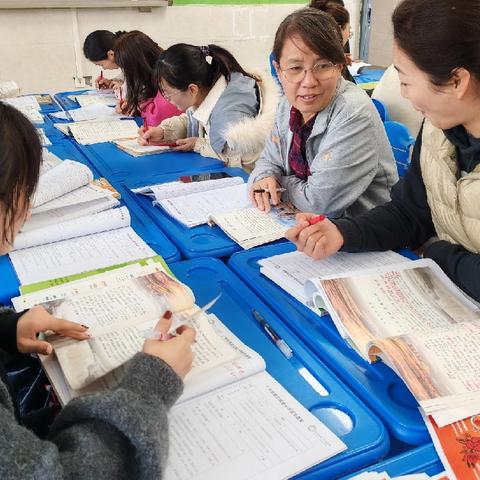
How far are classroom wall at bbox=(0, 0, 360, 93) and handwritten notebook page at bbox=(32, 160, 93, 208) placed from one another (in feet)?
8.18

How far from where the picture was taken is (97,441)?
573mm

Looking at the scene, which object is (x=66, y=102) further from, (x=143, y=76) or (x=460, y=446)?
(x=460, y=446)

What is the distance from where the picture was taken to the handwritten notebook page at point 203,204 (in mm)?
1401

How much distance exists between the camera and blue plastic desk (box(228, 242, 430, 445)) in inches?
28.7

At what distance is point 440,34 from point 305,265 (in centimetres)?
49

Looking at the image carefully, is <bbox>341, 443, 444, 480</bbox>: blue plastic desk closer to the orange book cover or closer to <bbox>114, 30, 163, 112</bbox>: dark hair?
the orange book cover

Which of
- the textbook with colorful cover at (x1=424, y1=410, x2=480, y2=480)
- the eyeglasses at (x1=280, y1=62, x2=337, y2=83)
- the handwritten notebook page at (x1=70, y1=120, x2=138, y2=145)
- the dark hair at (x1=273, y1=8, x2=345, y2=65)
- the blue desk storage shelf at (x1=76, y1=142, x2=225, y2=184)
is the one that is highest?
the dark hair at (x1=273, y1=8, x2=345, y2=65)

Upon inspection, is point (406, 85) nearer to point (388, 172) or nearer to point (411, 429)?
point (388, 172)

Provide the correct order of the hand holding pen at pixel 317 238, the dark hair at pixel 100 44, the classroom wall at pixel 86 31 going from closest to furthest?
the hand holding pen at pixel 317 238, the dark hair at pixel 100 44, the classroom wall at pixel 86 31

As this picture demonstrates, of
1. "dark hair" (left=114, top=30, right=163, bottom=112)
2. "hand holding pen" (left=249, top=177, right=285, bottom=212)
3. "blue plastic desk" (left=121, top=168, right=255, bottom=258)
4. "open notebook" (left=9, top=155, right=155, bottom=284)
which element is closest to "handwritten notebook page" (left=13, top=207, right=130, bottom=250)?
"open notebook" (left=9, top=155, right=155, bottom=284)

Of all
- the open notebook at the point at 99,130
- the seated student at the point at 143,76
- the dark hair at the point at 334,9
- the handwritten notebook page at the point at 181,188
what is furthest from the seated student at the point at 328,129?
the dark hair at the point at 334,9

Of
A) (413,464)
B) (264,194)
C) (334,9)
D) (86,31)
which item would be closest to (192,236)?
(264,194)

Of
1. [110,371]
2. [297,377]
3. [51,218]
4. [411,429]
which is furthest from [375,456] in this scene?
[51,218]

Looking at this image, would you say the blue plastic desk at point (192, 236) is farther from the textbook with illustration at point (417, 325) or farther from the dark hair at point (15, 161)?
the dark hair at point (15, 161)
